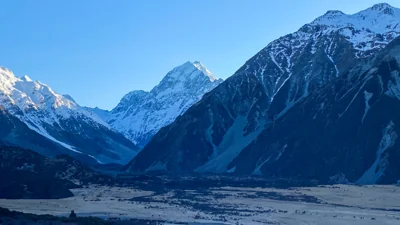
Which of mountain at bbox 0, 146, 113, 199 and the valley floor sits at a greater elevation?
mountain at bbox 0, 146, 113, 199

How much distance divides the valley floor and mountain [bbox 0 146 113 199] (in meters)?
5.61

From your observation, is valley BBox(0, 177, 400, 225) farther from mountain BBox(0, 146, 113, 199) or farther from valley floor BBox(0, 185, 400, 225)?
mountain BBox(0, 146, 113, 199)

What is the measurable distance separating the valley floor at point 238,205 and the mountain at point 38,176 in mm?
5605

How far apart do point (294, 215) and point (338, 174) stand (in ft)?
302

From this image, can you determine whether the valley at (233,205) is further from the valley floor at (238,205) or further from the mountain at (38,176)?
the mountain at (38,176)

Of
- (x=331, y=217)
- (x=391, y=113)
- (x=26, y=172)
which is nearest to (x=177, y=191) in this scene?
(x=26, y=172)

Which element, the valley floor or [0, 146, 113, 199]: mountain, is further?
[0, 146, 113, 199]: mountain

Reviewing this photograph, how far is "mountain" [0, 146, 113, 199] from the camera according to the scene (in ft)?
421

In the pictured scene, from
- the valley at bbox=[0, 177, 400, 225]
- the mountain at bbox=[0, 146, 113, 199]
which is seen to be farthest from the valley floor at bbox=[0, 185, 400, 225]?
the mountain at bbox=[0, 146, 113, 199]

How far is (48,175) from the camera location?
479 ft

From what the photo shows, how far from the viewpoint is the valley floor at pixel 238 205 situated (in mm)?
99188

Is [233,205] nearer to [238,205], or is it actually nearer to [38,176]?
[238,205]

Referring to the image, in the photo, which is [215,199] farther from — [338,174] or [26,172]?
[338,174]

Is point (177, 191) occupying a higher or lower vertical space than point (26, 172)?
lower
